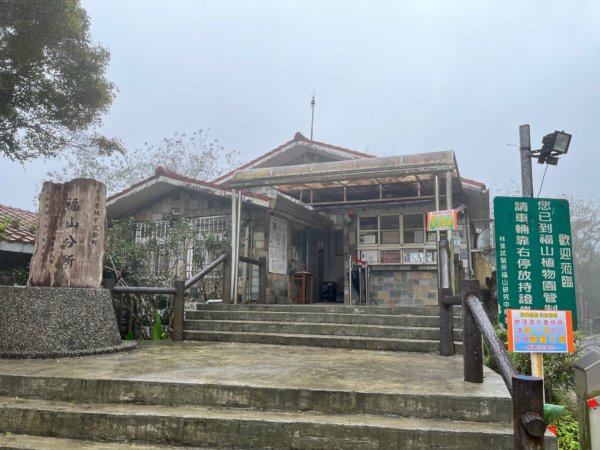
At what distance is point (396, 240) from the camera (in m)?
12.0

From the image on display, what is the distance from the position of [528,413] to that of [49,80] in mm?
10877

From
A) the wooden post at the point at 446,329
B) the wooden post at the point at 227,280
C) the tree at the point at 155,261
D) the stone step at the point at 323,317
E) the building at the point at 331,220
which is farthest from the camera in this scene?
the building at the point at 331,220

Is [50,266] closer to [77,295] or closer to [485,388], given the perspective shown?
[77,295]

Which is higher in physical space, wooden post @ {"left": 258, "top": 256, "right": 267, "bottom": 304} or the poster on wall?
the poster on wall

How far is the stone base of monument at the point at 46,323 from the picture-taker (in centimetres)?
510

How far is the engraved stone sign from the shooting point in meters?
5.51

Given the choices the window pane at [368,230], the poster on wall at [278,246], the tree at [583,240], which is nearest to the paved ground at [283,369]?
the poster on wall at [278,246]

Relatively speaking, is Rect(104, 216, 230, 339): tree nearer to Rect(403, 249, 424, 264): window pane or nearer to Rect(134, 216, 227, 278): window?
Rect(134, 216, 227, 278): window

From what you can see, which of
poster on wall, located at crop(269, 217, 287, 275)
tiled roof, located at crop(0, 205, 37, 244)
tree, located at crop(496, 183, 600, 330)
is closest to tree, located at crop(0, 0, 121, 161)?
tiled roof, located at crop(0, 205, 37, 244)

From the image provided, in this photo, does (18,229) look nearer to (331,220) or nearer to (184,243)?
(184,243)

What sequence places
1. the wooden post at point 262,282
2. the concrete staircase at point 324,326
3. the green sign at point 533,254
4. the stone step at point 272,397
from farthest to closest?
the wooden post at point 262,282 < the concrete staircase at point 324,326 < the green sign at point 533,254 < the stone step at point 272,397

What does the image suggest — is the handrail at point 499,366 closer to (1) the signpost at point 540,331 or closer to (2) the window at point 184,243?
(1) the signpost at point 540,331

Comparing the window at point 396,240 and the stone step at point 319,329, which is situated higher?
the window at point 396,240

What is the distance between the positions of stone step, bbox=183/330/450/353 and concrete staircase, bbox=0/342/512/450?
151 cm
